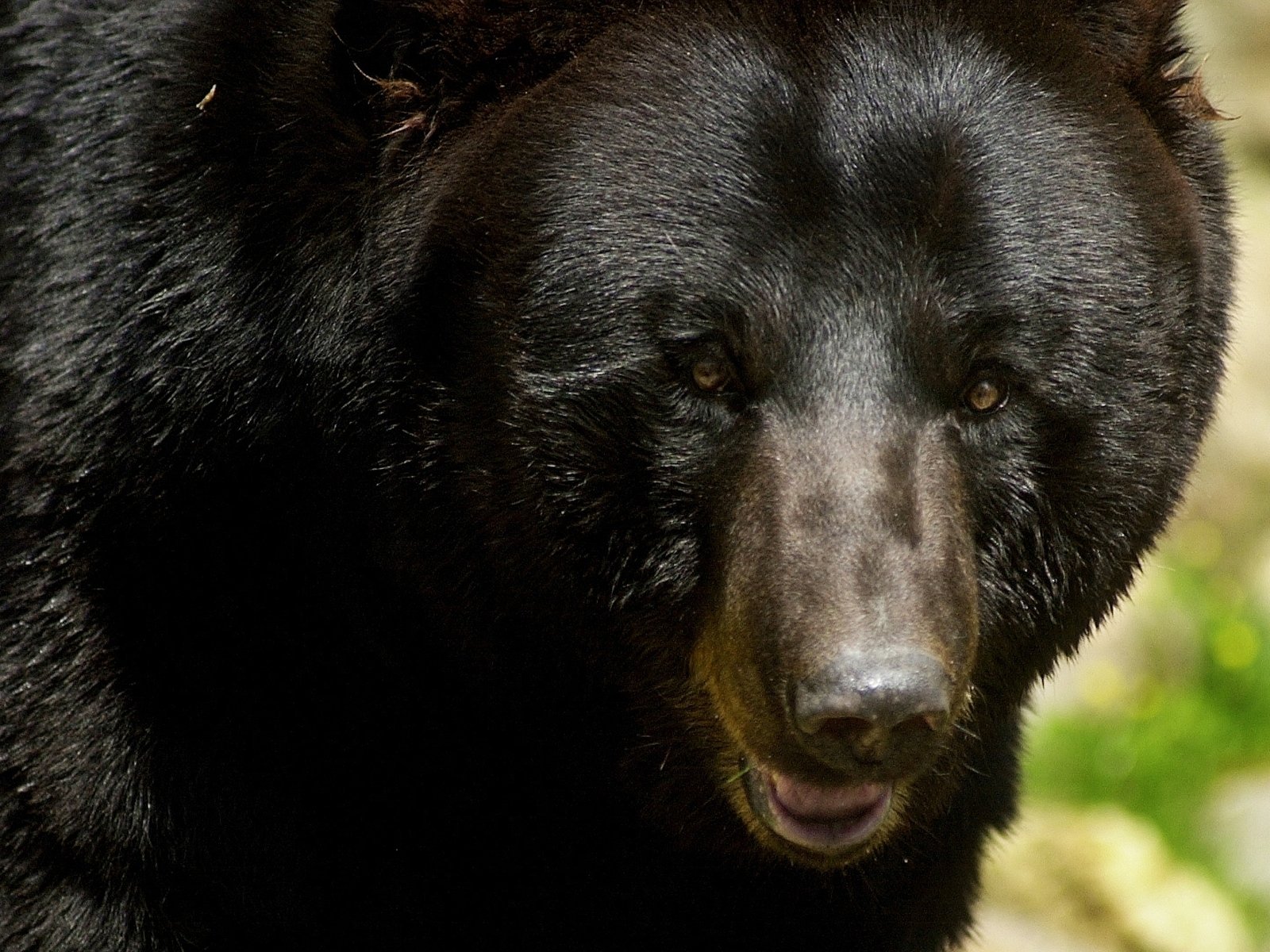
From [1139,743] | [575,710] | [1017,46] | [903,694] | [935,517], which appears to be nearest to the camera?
[903,694]

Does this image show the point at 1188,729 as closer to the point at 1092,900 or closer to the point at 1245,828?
the point at 1245,828

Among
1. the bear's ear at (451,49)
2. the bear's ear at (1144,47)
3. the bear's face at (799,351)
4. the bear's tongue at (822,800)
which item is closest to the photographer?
the bear's face at (799,351)

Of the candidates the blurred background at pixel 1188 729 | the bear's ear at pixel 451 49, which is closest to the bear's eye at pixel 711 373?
the bear's ear at pixel 451 49

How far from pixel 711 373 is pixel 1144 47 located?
1.25 metres

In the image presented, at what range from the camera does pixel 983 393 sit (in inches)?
149

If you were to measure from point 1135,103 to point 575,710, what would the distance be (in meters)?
1.74

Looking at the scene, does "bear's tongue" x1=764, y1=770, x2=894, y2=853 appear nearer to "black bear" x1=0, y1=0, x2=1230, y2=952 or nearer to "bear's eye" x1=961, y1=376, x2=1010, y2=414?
"black bear" x1=0, y1=0, x2=1230, y2=952

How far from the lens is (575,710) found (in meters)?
4.26

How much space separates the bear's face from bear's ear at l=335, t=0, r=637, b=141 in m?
0.07

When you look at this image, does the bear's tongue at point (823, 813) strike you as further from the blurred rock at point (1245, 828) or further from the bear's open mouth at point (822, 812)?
the blurred rock at point (1245, 828)

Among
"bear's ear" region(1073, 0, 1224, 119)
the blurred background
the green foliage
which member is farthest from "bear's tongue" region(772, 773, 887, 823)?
the green foliage

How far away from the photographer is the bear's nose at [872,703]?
3340mm

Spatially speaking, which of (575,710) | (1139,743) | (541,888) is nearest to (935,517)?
(575,710)

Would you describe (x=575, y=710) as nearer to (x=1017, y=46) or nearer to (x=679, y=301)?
(x=679, y=301)
